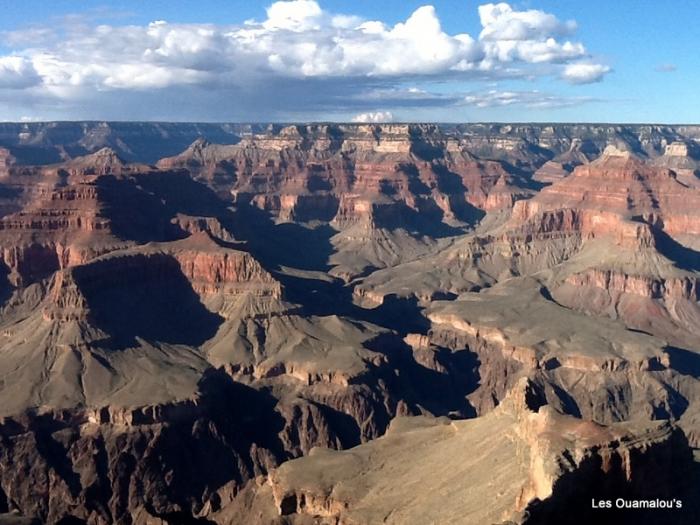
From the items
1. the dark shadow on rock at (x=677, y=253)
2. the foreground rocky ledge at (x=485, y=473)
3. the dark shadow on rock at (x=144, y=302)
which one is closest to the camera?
the foreground rocky ledge at (x=485, y=473)

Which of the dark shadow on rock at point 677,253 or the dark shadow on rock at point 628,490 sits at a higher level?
the dark shadow on rock at point 628,490

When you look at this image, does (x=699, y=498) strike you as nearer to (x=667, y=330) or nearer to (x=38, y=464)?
(x=38, y=464)

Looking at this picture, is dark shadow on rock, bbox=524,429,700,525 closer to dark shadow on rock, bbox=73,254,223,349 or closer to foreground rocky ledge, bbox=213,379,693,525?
foreground rocky ledge, bbox=213,379,693,525

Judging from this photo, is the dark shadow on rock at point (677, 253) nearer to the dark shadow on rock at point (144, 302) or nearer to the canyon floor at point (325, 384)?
the canyon floor at point (325, 384)

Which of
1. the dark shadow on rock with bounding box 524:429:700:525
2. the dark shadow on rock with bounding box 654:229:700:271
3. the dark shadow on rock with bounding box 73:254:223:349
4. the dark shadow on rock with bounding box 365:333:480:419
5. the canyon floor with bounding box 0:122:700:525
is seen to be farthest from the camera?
the dark shadow on rock with bounding box 654:229:700:271

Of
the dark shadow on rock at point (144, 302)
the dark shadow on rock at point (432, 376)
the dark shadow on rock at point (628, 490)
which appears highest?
the dark shadow on rock at point (628, 490)

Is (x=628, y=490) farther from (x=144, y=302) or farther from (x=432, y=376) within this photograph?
(x=144, y=302)

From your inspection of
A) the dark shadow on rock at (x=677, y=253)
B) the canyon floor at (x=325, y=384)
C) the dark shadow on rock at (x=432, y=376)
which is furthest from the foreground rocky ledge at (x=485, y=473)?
the dark shadow on rock at (x=677, y=253)

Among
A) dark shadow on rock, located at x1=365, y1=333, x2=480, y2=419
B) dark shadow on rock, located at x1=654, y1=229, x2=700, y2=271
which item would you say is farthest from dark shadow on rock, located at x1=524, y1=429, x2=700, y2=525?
dark shadow on rock, located at x1=654, y1=229, x2=700, y2=271

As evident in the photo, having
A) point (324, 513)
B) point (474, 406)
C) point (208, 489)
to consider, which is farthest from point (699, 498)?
point (474, 406)
